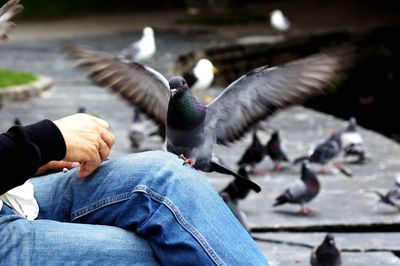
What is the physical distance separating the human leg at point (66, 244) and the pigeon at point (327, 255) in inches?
→ 71.3

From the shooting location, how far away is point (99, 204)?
2980 mm

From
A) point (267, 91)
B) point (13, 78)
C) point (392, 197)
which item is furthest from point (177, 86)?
point (13, 78)

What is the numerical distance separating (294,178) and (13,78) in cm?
479

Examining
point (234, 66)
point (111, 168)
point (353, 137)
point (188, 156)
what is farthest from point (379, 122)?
point (111, 168)

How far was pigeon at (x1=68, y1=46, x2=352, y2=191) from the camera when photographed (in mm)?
4641

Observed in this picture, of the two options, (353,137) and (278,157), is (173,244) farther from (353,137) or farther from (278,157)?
(353,137)

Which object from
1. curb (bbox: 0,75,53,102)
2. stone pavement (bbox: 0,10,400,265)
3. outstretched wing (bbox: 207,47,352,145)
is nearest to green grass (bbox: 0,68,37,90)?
curb (bbox: 0,75,53,102)

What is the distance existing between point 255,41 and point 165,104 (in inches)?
398

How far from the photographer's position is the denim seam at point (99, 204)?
294cm

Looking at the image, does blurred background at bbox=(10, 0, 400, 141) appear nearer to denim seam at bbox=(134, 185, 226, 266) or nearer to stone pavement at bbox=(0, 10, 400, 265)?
stone pavement at bbox=(0, 10, 400, 265)

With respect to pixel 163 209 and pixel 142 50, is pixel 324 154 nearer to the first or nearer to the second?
pixel 163 209

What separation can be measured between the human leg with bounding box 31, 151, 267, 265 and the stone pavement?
77.5 inches

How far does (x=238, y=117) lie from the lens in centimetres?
505

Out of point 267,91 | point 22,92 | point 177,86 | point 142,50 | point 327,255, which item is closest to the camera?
point 177,86
